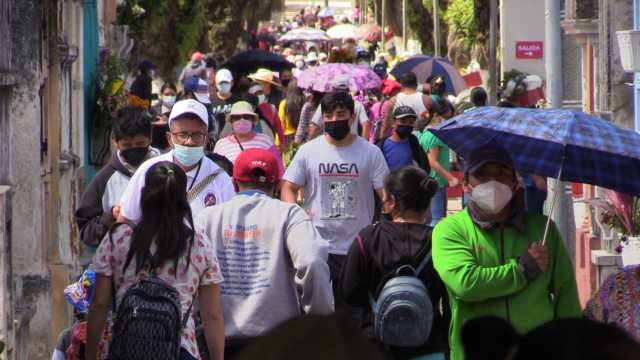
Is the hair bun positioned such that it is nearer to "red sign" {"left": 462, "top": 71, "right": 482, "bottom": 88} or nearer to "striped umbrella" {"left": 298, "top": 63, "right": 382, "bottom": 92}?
"striped umbrella" {"left": 298, "top": 63, "right": 382, "bottom": 92}

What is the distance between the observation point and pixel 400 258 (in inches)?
254

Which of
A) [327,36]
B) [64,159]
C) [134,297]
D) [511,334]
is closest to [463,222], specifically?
[134,297]

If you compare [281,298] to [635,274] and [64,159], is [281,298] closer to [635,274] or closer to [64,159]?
[635,274]

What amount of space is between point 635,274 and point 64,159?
6656 millimetres

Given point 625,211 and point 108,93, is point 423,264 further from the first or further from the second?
point 108,93

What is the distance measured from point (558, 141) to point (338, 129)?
3.31m

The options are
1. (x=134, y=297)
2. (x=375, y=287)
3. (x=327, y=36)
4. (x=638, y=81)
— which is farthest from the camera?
(x=327, y=36)

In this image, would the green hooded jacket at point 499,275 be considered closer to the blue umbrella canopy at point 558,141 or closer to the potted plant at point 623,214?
the blue umbrella canopy at point 558,141

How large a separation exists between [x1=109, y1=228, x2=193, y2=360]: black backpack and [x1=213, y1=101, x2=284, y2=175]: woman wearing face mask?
570cm

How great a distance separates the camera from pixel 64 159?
11.8 meters

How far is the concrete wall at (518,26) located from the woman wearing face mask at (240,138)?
44.7 ft

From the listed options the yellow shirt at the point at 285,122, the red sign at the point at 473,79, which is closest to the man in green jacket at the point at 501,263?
the yellow shirt at the point at 285,122

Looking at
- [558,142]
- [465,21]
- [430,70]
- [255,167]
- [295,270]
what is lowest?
[295,270]

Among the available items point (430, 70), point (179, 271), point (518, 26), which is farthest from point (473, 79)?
point (179, 271)
